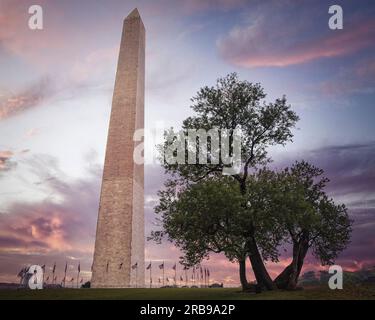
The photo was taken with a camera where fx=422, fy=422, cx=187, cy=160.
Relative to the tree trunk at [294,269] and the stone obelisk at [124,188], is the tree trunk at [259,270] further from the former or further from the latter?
the stone obelisk at [124,188]

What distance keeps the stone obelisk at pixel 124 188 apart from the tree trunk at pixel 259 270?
49.4 feet

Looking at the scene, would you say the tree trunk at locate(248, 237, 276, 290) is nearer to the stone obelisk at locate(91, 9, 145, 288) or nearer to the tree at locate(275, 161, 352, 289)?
the tree at locate(275, 161, 352, 289)

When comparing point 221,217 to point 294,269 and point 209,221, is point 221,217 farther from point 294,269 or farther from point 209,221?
point 294,269

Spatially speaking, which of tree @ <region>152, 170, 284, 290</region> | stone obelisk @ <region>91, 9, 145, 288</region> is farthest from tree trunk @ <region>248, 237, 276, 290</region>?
stone obelisk @ <region>91, 9, 145, 288</region>

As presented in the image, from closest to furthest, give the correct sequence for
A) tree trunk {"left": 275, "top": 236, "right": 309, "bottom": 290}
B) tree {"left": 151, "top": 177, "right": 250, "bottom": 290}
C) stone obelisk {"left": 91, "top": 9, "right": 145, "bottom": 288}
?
tree {"left": 151, "top": 177, "right": 250, "bottom": 290} < tree trunk {"left": 275, "top": 236, "right": 309, "bottom": 290} < stone obelisk {"left": 91, "top": 9, "right": 145, "bottom": 288}

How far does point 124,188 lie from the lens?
45844mm

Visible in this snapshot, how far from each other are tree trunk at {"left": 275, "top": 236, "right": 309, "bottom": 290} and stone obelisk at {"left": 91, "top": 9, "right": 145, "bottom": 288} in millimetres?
15803

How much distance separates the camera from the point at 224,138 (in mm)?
35281

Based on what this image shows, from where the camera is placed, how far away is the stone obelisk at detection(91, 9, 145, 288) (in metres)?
44.3

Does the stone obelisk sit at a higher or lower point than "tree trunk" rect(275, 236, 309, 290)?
higher

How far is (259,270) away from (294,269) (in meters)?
4.22
